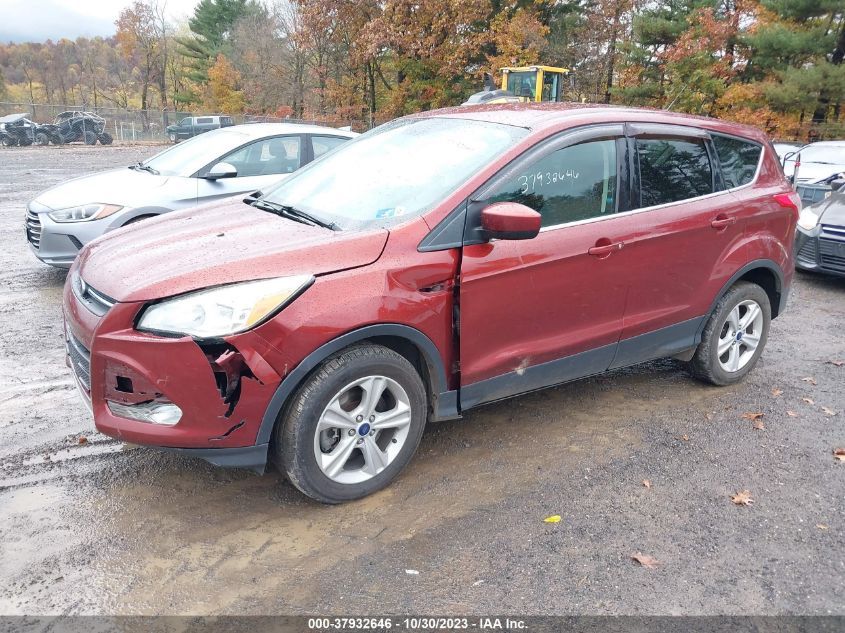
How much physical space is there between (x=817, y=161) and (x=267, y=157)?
1088 centimetres

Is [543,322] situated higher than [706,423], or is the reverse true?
[543,322]

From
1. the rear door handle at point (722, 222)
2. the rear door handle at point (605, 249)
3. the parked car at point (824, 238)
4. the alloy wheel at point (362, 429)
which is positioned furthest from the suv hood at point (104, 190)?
the parked car at point (824, 238)

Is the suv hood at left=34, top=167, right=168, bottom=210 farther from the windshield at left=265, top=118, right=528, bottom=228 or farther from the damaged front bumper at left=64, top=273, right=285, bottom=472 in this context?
the damaged front bumper at left=64, top=273, right=285, bottom=472

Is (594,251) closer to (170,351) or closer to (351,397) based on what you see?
(351,397)

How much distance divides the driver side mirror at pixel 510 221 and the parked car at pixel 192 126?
96.7 feet

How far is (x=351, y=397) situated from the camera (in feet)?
10.5

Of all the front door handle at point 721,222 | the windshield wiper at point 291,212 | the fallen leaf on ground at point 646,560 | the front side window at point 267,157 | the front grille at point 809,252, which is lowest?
the fallen leaf on ground at point 646,560

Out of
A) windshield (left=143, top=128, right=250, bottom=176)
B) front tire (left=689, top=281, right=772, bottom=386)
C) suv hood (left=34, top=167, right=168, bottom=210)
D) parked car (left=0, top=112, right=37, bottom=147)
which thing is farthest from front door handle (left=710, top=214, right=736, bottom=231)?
parked car (left=0, top=112, right=37, bottom=147)

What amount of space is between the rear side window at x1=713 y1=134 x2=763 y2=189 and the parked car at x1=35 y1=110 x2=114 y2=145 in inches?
1248

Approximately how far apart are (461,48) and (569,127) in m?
31.3

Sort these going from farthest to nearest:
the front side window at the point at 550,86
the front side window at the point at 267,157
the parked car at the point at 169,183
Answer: the front side window at the point at 550,86 → the front side window at the point at 267,157 → the parked car at the point at 169,183

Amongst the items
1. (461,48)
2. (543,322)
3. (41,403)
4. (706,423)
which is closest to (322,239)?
Answer: (543,322)

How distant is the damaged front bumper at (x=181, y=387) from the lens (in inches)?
109

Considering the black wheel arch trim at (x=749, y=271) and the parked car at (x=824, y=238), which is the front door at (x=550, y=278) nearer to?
the black wheel arch trim at (x=749, y=271)
